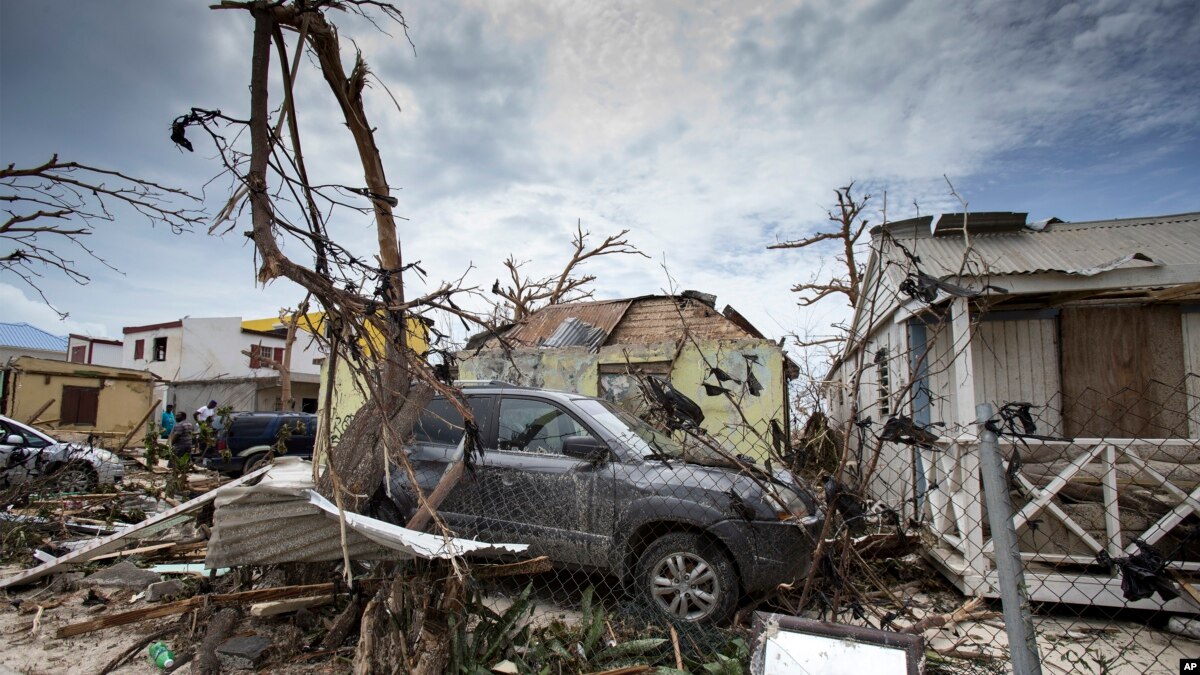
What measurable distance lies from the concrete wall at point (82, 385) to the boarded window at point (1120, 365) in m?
21.6

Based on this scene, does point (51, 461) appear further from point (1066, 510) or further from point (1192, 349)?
point (1192, 349)

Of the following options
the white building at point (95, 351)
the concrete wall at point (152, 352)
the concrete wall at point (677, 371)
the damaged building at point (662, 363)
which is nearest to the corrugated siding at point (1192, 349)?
the damaged building at point (662, 363)

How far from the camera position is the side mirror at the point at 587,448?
4637 mm

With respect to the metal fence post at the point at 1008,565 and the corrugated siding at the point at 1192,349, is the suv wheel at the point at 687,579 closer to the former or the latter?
the metal fence post at the point at 1008,565

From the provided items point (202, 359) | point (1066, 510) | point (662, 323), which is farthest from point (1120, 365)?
point (202, 359)

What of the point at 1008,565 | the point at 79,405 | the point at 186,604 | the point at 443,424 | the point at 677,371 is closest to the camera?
the point at 1008,565

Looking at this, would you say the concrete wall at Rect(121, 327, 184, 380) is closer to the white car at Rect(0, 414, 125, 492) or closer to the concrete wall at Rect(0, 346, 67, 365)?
the concrete wall at Rect(0, 346, 67, 365)

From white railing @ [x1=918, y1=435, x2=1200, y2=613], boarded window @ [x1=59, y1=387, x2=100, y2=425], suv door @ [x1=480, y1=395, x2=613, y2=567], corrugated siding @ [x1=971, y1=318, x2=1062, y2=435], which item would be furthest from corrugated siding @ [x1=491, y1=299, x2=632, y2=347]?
boarded window @ [x1=59, y1=387, x2=100, y2=425]

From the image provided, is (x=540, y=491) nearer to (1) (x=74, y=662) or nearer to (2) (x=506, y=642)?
(2) (x=506, y=642)

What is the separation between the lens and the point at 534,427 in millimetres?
5129

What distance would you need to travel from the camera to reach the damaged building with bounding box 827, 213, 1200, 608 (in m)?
4.67

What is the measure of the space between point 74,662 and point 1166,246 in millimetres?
10064

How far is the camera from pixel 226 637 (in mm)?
3650

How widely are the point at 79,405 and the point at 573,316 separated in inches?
652
